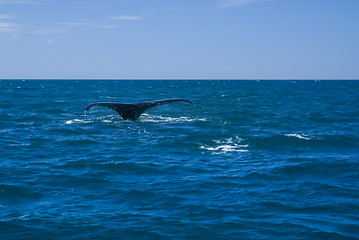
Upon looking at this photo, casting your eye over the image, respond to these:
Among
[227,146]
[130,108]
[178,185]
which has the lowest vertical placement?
[178,185]

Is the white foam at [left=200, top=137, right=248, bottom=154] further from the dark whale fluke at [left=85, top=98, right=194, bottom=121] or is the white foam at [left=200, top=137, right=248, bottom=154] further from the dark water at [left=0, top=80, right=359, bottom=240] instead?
the dark whale fluke at [left=85, top=98, right=194, bottom=121]

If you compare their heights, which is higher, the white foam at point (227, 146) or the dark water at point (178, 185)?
the white foam at point (227, 146)

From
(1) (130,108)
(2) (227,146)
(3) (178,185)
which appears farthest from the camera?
(1) (130,108)

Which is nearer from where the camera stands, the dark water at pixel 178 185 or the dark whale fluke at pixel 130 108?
the dark water at pixel 178 185

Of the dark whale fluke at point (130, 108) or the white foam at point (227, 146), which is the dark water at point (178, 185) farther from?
the dark whale fluke at point (130, 108)

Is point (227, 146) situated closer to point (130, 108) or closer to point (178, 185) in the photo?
point (178, 185)

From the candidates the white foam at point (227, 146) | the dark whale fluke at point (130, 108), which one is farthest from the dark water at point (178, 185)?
the dark whale fluke at point (130, 108)

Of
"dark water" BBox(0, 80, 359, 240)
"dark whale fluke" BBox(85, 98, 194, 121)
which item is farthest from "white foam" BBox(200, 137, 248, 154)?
"dark whale fluke" BBox(85, 98, 194, 121)

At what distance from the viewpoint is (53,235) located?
7234mm

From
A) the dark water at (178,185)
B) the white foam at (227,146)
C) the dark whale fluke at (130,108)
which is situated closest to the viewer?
the dark water at (178,185)

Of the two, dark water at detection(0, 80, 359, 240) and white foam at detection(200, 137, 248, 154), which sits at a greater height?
white foam at detection(200, 137, 248, 154)

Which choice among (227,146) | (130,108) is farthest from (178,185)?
(130,108)

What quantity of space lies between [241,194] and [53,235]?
442 cm

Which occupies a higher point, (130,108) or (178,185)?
(130,108)
